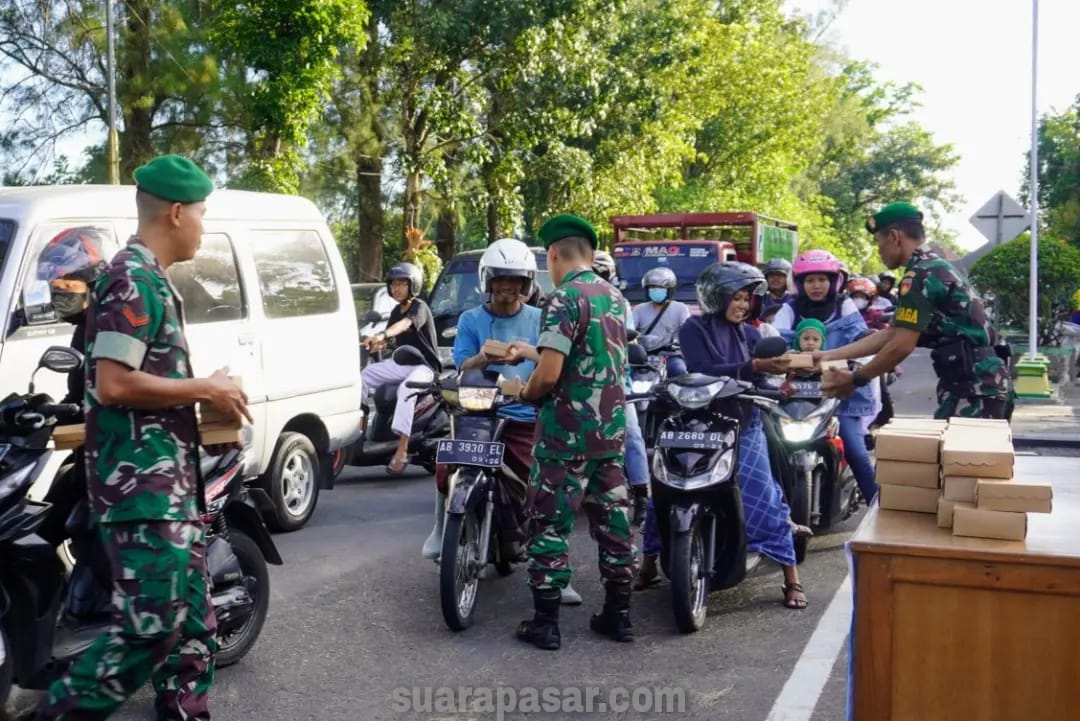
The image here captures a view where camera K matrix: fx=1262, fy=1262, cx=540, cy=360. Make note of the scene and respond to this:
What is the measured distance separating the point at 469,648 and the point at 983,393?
261 centimetres

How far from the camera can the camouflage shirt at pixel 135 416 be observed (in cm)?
349

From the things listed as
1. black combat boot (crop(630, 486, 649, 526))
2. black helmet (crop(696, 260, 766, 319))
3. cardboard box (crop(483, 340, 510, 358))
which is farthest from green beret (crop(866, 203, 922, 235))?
black combat boot (crop(630, 486, 649, 526))

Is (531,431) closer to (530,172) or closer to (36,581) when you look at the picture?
(36,581)

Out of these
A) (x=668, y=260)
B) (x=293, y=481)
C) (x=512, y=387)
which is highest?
(x=668, y=260)

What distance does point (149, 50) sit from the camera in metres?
19.6

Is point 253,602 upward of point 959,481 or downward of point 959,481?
downward

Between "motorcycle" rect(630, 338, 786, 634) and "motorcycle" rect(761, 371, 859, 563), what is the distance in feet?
3.23

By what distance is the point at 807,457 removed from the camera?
688 cm

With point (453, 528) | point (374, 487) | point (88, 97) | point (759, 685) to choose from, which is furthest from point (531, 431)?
point (88, 97)

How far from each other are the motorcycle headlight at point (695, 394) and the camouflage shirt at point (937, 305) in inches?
32.6

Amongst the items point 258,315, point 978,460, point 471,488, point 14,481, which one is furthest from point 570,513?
point 258,315

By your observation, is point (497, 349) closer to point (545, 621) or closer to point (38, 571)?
point (545, 621)

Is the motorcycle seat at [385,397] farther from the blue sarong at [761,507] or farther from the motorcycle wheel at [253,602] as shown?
the motorcycle wheel at [253,602]

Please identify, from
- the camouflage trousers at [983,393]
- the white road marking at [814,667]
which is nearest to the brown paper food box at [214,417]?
the white road marking at [814,667]
